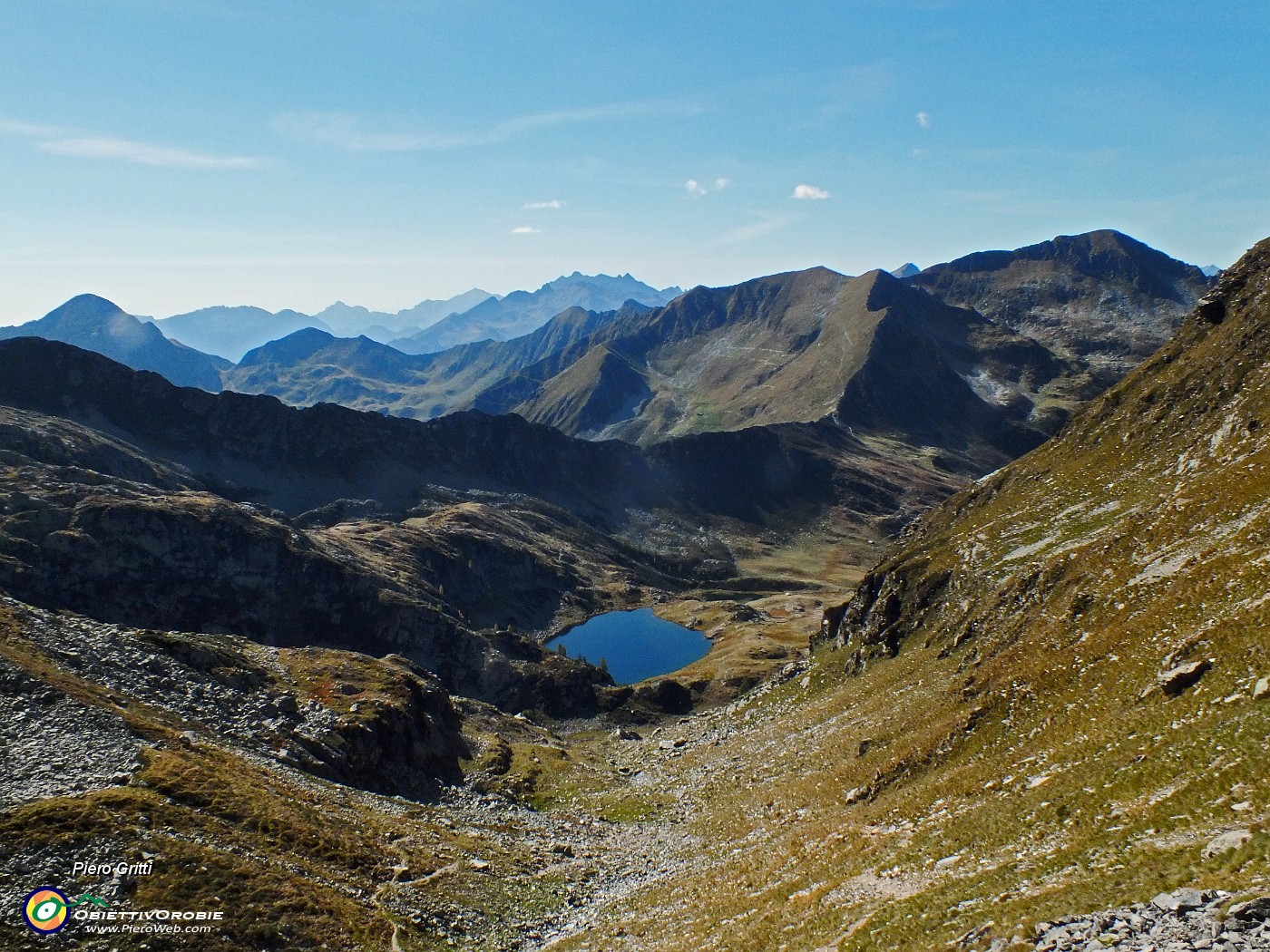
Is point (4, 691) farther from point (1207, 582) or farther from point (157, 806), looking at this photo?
point (1207, 582)

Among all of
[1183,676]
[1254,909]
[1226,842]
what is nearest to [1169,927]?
[1254,909]

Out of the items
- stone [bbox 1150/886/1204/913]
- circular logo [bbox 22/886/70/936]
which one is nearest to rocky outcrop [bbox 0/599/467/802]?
circular logo [bbox 22/886/70/936]

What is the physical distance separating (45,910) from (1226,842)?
37772 millimetres

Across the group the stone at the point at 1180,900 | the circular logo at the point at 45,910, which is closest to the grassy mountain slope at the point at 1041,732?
the stone at the point at 1180,900

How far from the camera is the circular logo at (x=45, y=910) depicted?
27.7 metres

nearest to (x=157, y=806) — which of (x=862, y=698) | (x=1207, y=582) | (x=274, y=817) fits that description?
(x=274, y=817)

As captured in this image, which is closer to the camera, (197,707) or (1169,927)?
(1169,927)

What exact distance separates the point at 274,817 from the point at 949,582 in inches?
2520

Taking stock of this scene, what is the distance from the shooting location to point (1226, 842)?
1861 centimetres

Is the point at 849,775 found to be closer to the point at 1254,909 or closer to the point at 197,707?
the point at 1254,909

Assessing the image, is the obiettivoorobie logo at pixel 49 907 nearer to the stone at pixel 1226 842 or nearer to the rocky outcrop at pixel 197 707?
the rocky outcrop at pixel 197 707

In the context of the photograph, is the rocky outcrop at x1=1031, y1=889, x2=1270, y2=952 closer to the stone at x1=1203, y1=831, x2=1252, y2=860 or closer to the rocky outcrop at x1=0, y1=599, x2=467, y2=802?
the stone at x1=1203, y1=831, x2=1252, y2=860

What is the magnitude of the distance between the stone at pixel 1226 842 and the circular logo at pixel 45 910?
120ft

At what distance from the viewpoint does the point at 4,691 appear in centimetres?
4262
